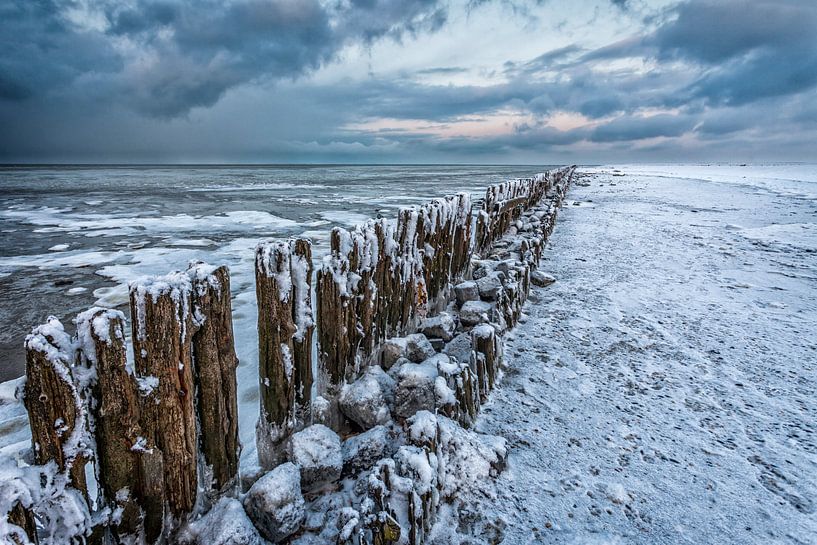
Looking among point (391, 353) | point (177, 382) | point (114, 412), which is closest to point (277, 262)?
point (177, 382)

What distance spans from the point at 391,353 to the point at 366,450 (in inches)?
40.8

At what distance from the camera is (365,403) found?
257 centimetres

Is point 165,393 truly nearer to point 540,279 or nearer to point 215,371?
point 215,371

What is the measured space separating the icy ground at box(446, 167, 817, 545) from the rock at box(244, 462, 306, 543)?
34.0 inches

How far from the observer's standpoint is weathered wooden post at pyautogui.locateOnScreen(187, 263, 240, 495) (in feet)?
5.65

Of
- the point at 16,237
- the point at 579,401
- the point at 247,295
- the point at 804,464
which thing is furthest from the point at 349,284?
the point at 16,237

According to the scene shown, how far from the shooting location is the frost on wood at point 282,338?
206cm

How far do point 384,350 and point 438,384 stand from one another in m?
0.84

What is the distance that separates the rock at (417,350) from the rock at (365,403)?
642 mm

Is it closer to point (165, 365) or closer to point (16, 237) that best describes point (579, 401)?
point (165, 365)

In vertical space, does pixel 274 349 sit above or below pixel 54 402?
below

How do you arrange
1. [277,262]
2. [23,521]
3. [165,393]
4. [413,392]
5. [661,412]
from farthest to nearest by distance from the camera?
[661,412]
[413,392]
[277,262]
[165,393]
[23,521]

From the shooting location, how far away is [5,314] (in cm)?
456

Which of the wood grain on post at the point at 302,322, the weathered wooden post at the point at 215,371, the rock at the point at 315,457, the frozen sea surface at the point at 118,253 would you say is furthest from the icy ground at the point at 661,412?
the frozen sea surface at the point at 118,253
